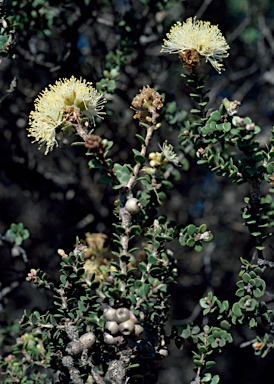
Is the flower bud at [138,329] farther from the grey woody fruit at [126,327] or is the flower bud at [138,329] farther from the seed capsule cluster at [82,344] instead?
the seed capsule cluster at [82,344]

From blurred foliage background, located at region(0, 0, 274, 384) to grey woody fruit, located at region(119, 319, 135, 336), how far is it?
717 millimetres

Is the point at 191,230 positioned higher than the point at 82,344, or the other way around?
the point at 191,230

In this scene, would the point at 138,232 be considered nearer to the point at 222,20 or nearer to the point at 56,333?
the point at 56,333

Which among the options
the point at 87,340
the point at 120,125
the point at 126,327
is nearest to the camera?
the point at 126,327

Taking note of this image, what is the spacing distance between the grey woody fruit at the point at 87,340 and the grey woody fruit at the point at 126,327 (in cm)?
12

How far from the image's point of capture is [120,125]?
221cm

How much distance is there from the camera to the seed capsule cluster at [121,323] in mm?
876

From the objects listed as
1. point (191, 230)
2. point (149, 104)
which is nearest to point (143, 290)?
point (191, 230)

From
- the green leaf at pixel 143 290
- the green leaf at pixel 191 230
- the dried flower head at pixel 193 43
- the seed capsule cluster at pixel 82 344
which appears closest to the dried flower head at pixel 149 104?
the dried flower head at pixel 193 43

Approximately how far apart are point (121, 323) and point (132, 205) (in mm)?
196

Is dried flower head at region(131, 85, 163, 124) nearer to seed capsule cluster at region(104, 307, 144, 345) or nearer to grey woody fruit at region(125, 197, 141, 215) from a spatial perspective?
grey woody fruit at region(125, 197, 141, 215)

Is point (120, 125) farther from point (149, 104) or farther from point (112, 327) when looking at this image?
point (112, 327)

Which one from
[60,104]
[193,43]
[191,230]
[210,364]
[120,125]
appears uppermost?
[120,125]

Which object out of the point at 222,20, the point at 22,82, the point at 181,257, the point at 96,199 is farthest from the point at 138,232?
the point at 222,20
